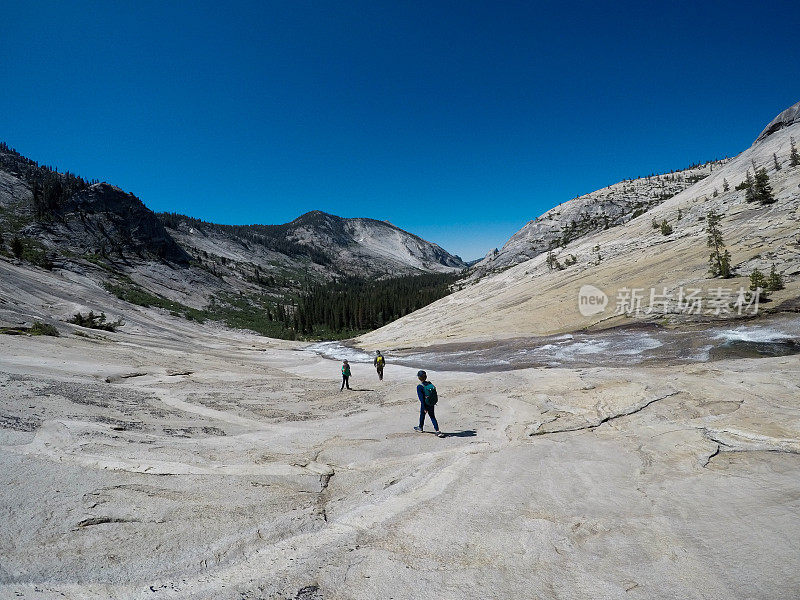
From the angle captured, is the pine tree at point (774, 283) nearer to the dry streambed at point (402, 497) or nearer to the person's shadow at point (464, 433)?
the dry streambed at point (402, 497)

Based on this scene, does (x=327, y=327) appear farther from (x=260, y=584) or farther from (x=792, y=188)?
(x=260, y=584)

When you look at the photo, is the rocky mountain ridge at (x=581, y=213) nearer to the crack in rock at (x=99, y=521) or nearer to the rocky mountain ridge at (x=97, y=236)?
the rocky mountain ridge at (x=97, y=236)

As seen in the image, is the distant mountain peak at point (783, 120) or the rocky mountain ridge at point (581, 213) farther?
the rocky mountain ridge at point (581, 213)

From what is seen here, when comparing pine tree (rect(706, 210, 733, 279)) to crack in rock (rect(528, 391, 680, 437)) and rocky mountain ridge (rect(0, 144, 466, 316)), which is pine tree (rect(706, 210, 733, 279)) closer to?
crack in rock (rect(528, 391, 680, 437))

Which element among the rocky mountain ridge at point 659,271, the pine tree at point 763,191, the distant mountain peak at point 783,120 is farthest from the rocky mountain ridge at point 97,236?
the distant mountain peak at point 783,120

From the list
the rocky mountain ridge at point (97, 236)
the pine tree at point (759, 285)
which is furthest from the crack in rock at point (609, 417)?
the rocky mountain ridge at point (97, 236)

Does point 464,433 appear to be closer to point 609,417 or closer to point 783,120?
point 609,417

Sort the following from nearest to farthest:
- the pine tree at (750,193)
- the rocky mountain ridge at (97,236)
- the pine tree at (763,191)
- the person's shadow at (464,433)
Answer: the person's shadow at (464,433) < the pine tree at (763,191) < the pine tree at (750,193) < the rocky mountain ridge at (97,236)

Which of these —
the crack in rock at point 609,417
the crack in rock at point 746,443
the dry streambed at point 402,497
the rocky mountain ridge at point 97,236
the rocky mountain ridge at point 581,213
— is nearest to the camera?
the dry streambed at point 402,497

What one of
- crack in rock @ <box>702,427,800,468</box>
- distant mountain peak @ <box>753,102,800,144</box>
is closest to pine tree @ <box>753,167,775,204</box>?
crack in rock @ <box>702,427,800,468</box>

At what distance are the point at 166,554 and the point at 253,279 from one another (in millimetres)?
137676

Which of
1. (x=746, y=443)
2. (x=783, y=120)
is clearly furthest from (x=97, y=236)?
(x=783, y=120)

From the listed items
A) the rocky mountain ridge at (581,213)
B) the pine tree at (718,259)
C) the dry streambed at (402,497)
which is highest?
the rocky mountain ridge at (581,213)

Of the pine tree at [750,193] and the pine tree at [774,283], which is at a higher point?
the pine tree at [750,193]
